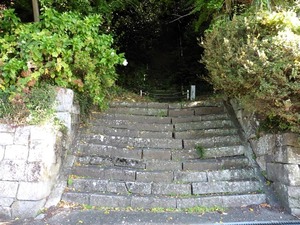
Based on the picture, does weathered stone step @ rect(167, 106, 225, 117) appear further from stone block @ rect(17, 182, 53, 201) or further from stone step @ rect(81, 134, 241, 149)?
stone block @ rect(17, 182, 53, 201)

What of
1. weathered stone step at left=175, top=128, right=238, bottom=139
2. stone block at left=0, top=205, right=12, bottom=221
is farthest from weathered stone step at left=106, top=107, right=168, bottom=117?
stone block at left=0, top=205, right=12, bottom=221

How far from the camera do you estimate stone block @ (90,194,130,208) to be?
3.45 m

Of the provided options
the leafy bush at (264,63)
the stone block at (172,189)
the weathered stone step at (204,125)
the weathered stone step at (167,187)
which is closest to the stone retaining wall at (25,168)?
the weathered stone step at (167,187)

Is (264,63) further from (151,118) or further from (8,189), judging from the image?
(8,189)

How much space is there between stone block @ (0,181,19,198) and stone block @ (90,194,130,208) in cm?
86

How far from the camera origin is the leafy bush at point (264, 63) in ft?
9.86

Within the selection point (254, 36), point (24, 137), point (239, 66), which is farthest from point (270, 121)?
point (24, 137)

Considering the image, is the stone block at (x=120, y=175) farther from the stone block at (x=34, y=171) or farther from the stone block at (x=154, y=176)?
the stone block at (x=34, y=171)

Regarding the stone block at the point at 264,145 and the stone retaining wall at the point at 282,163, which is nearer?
the stone retaining wall at the point at 282,163

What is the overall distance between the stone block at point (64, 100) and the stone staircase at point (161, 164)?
68 centimetres

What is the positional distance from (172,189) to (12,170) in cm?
191

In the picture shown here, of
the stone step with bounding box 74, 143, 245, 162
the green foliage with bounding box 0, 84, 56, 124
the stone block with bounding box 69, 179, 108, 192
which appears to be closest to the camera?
the green foliage with bounding box 0, 84, 56, 124

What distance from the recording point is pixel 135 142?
4.41 metres

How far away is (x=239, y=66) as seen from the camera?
340 centimetres
